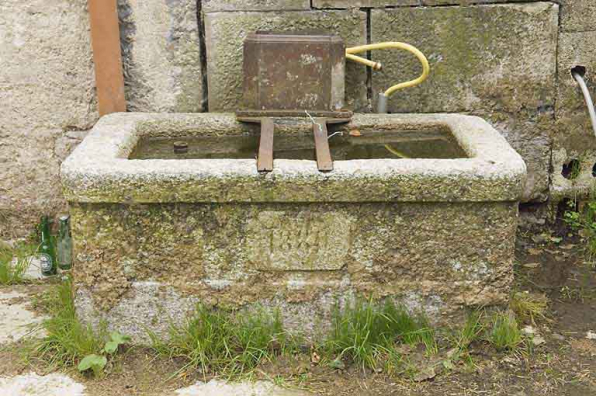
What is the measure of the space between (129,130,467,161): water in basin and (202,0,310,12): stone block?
0.66m

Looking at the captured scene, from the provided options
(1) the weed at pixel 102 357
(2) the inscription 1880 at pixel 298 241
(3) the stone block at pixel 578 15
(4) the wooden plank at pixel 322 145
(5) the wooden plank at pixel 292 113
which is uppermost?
(3) the stone block at pixel 578 15

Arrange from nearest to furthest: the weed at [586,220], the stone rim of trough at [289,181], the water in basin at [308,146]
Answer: the stone rim of trough at [289,181] → the water in basin at [308,146] → the weed at [586,220]

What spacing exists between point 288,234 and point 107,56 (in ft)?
4.67

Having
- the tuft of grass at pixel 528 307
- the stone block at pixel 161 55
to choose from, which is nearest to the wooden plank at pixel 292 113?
the stone block at pixel 161 55

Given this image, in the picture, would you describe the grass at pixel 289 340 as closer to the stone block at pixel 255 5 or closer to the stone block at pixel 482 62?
the stone block at pixel 482 62

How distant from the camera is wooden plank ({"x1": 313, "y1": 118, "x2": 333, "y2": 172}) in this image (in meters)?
2.80

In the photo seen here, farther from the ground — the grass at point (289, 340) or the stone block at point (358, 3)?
the stone block at point (358, 3)

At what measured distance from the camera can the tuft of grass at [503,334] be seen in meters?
2.99

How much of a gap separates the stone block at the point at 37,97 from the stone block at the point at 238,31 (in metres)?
0.61

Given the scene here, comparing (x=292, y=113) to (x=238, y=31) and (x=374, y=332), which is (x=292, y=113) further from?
(x=374, y=332)

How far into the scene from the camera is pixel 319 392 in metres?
2.78

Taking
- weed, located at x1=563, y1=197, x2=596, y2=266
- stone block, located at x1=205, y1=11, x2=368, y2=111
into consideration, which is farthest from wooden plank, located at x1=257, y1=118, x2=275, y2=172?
weed, located at x1=563, y1=197, x2=596, y2=266

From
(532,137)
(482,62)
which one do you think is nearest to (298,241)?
(482,62)

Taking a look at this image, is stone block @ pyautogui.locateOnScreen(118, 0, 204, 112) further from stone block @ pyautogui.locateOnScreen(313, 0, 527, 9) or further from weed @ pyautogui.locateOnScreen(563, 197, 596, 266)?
weed @ pyautogui.locateOnScreen(563, 197, 596, 266)
